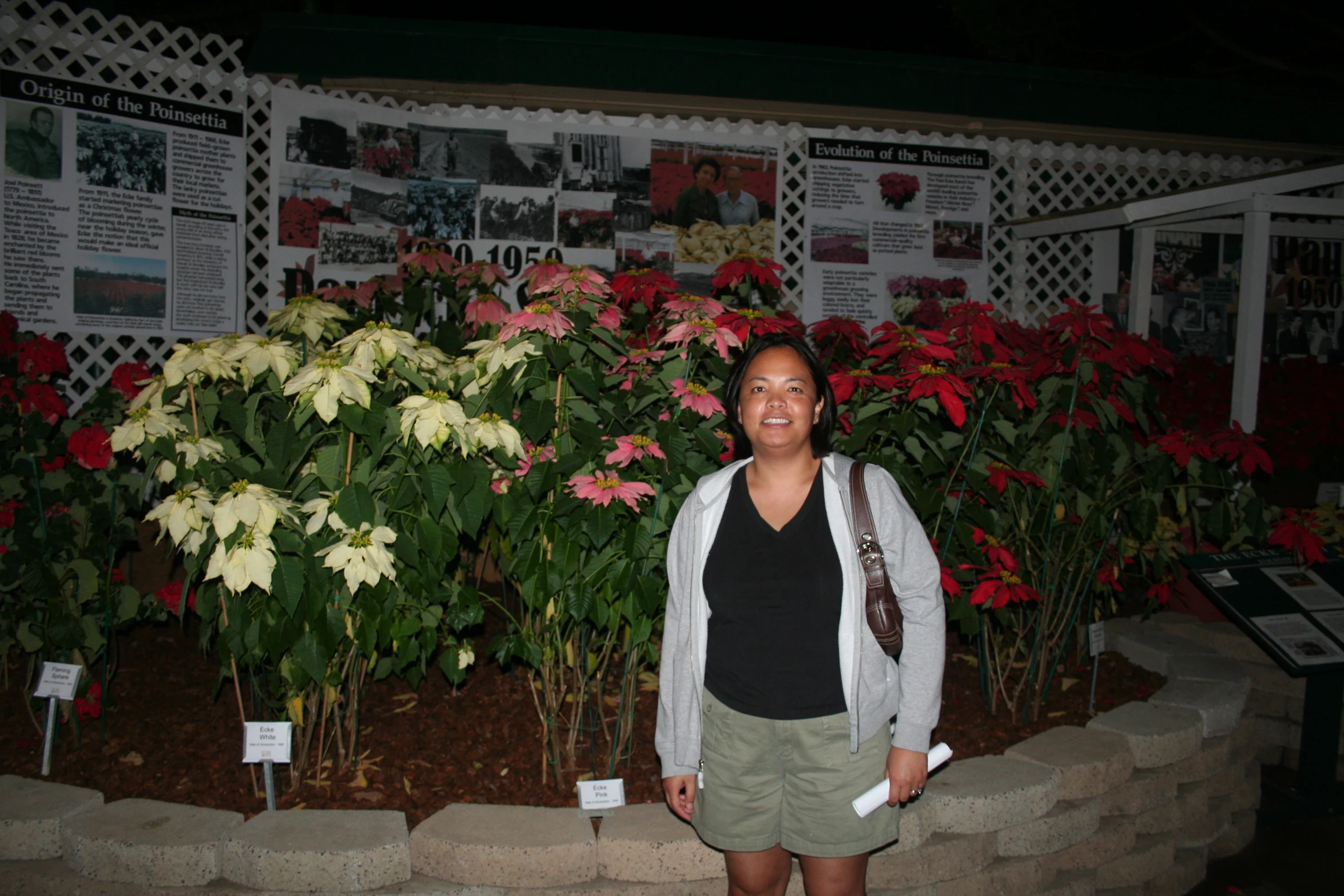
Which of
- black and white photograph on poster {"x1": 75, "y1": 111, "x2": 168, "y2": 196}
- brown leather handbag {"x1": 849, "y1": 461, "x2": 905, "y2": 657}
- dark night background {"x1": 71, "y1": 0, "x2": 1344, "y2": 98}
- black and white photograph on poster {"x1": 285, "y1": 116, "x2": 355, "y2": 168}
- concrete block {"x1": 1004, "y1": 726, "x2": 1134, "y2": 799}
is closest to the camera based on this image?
brown leather handbag {"x1": 849, "y1": 461, "x2": 905, "y2": 657}

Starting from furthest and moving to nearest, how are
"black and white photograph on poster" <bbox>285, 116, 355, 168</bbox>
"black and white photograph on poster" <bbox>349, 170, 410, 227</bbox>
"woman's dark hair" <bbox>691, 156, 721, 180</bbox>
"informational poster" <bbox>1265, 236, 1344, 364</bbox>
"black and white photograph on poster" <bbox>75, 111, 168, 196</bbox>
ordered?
"informational poster" <bbox>1265, 236, 1344, 364</bbox>, "woman's dark hair" <bbox>691, 156, 721, 180</bbox>, "black and white photograph on poster" <bbox>349, 170, 410, 227</bbox>, "black and white photograph on poster" <bbox>285, 116, 355, 168</bbox>, "black and white photograph on poster" <bbox>75, 111, 168, 196</bbox>

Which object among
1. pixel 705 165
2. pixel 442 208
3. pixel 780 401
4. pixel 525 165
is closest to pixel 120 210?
pixel 442 208

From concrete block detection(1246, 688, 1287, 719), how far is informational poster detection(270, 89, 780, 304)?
3.00 m

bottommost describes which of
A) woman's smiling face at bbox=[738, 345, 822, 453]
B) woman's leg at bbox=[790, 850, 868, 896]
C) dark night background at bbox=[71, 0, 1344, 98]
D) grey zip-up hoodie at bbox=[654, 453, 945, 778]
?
woman's leg at bbox=[790, 850, 868, 896]

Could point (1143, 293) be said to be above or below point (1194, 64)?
below

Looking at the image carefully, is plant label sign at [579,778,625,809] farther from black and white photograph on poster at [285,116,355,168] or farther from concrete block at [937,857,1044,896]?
black and white photograph on poster at [285,116,355,168]

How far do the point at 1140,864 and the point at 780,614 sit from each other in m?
1.67

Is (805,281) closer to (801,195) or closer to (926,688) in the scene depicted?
(801,195)

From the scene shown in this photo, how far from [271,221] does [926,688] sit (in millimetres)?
3670

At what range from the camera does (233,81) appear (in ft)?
12.8

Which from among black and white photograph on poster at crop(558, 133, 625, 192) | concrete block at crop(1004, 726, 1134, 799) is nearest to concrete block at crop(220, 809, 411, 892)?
concrete block at crop(1004, 726, 1134, 799)

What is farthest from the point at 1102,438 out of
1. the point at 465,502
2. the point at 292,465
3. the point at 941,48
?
the point at 941,48

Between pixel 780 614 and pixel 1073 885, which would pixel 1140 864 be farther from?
pixel 780 614

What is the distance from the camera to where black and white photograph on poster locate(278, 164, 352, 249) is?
403 cm
